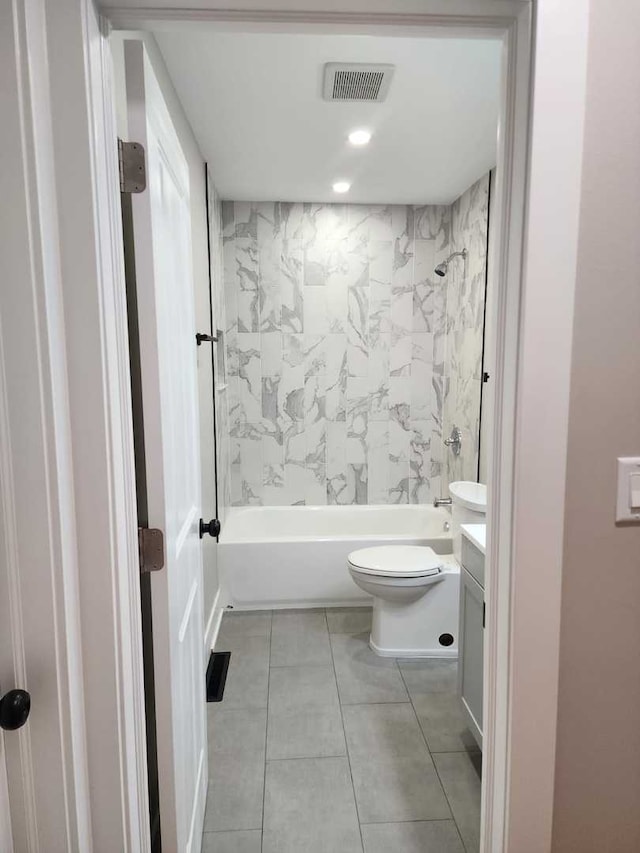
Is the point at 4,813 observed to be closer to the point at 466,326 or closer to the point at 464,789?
the point at 464,789

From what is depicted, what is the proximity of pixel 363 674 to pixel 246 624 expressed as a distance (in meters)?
0.82

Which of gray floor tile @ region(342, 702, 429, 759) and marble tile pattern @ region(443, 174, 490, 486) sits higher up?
marble tile pattern @ region(443, 174, 490, 486)

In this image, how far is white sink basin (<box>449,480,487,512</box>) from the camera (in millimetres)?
2408

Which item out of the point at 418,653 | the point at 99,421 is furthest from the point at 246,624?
the point at 99,421

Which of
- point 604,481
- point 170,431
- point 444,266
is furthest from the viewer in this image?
point 444,266

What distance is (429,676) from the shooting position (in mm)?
2543

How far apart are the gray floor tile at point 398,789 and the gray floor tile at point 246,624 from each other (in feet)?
3.65

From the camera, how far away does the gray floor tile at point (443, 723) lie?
208 centimetres

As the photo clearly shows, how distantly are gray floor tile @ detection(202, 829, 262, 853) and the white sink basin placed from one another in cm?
146

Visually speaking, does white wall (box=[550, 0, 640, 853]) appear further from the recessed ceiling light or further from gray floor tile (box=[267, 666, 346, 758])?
the recessed ceiling light

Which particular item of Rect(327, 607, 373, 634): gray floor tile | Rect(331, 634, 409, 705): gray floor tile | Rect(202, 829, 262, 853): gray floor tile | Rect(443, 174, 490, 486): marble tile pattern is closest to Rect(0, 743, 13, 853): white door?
Rect(202, 829, 262, 853): gray floor tile

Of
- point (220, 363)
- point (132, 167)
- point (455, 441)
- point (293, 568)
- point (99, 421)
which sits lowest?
point (293, 568)

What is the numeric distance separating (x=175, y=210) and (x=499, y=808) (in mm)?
1521

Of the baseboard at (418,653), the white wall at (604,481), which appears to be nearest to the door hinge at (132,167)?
the white wall at (604,481)
